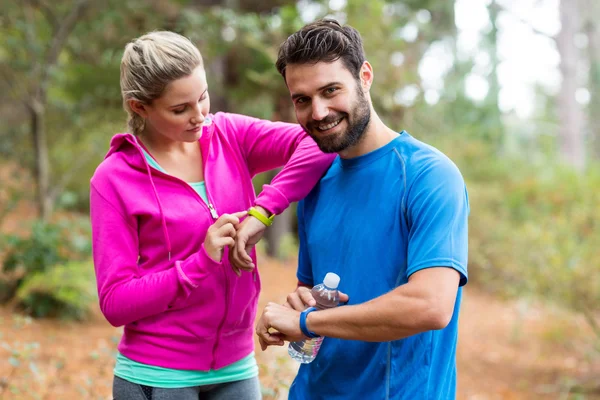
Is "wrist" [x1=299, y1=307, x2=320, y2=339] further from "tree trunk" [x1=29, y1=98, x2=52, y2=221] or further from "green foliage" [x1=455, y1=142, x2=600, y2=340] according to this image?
"tree trunk" [x1=29, y1=98, x2=52, y2=221]

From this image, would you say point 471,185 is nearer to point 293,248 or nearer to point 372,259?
point 293,248

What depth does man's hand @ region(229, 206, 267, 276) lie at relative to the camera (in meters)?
2.30

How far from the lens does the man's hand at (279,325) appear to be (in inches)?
83.0

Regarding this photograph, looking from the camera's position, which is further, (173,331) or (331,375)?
(173,331)

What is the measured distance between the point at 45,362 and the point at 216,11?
4876 mm

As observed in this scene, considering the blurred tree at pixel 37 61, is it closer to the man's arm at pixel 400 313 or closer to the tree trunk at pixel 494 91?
the man's arm at pixel 400 313

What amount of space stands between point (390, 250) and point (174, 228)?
31.5 inches

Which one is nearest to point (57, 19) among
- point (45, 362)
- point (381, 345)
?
point (45, 362)

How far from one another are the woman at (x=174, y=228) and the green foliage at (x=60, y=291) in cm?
459

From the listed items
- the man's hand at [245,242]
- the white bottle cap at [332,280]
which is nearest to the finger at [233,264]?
the man's hand at [245,242]

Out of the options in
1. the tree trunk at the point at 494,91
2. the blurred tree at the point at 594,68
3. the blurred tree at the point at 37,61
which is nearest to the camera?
the blurred tree at the point at 37,61

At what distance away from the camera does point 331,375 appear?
2.26 m

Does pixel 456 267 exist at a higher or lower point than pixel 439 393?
higher

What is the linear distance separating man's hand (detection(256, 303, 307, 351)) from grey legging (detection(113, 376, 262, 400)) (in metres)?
0.42
